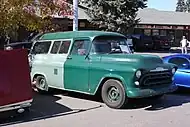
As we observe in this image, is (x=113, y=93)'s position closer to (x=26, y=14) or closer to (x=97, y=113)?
(x=97, y=113)

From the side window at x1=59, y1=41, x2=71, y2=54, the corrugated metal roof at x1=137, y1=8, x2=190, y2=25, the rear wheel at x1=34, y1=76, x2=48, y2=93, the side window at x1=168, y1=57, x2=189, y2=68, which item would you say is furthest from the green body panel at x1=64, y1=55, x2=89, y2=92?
the corrugated metal roof at x1=137, y1=8, x2=190, y2=25

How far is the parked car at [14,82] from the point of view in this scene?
7.82m

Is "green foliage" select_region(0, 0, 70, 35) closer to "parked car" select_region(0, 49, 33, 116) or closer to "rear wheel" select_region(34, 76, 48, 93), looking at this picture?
"rear wheel" select_region(34, 76, 48, 93)

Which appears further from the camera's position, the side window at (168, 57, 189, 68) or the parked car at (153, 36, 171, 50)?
the parked car at (153, 36, 171, 50)

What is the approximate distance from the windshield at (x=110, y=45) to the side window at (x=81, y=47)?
0.23m

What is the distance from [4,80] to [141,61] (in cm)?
→ 333

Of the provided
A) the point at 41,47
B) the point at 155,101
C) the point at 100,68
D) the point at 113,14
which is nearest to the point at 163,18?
the point at 113,14

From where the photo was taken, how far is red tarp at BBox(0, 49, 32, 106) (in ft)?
25.6

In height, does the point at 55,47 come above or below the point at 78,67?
above

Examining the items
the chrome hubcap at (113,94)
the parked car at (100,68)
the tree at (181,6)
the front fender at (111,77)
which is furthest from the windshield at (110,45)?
the tree at (181,6)

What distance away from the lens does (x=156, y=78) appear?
9.34 m

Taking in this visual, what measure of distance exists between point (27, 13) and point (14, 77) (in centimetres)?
333

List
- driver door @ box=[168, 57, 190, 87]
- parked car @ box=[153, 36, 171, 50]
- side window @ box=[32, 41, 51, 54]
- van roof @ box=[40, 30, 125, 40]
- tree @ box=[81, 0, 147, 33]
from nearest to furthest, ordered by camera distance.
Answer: van roof @ box=[40, 30, 125, 40], driver door @ box=[168, 57, 190, 87], side window @ box=[32, 41, 51, 54], tree @ box=[81, 0, 147, 33], parked car @ box=[153, 36, 171, 50]

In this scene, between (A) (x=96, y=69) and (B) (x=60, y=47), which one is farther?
(B) (x=60, y=47)
